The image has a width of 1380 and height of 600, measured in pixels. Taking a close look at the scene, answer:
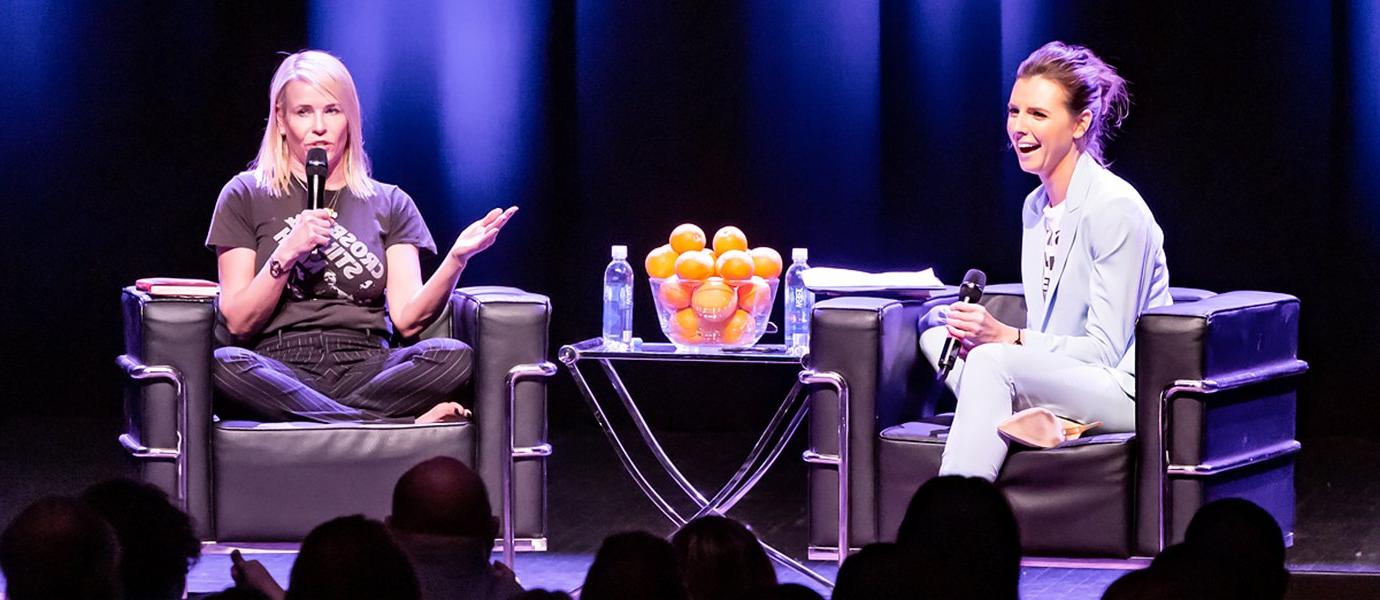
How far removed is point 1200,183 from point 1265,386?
196 cm

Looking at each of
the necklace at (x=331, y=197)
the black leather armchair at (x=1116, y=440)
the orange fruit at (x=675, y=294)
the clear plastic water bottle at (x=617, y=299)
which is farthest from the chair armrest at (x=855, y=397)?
the necklace at (x=331, y=197)

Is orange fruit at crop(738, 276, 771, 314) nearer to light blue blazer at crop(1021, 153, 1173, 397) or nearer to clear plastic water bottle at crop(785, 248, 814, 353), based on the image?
clear plastic water bottle at crop(785, 248, 814, 353)

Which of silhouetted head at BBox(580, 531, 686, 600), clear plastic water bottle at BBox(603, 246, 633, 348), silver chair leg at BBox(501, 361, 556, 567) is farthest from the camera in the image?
clear plastic water bottle at BBox(603, 246, 633, 348)

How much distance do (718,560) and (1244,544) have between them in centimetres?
59

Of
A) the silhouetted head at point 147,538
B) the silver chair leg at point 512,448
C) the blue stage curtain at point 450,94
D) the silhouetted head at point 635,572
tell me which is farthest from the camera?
the blue stage curtain at point 450,94

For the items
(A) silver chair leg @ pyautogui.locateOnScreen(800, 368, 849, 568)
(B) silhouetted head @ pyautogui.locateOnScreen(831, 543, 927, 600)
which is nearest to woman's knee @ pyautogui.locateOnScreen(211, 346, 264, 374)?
(A) silver chair leg @ pyautogui.locateOnScreen(800, 368, 849, 568)

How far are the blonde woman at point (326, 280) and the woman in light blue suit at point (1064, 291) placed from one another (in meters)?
1.11

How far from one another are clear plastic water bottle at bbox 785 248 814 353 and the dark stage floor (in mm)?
586

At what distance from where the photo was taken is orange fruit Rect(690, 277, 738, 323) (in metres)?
4.01

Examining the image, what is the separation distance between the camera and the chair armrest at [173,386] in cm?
375

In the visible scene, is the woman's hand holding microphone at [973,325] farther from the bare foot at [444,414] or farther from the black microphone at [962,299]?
the bare foot at [444,414]

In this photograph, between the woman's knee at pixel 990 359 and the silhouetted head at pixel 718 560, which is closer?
the silhouetted head at pixel 718 560

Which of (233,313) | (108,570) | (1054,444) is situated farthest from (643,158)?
(108,570)

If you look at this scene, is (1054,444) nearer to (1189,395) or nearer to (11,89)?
(1189,395)
